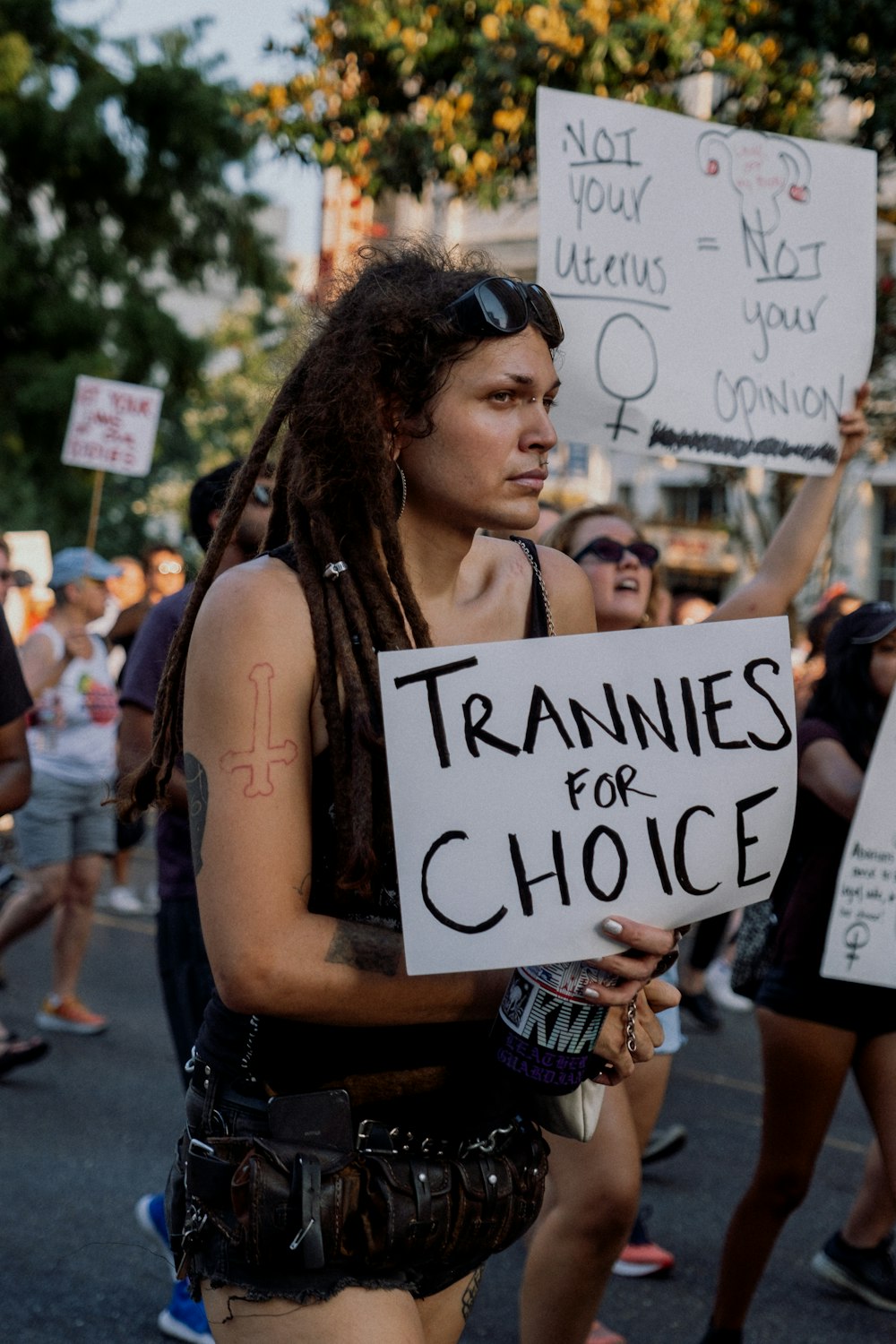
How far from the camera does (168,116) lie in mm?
20828

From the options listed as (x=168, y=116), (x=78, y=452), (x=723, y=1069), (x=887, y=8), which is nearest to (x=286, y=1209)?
(x=723, y=1069)

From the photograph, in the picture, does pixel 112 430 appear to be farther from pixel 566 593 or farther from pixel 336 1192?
pixel 336 1192

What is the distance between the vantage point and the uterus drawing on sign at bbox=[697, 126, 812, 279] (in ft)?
12.9

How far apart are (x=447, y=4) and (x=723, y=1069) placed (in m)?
6.15

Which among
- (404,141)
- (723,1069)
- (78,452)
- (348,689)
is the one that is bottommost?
(723,1069)

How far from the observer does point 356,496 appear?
84.7 inches

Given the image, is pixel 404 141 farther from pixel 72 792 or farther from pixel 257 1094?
pixel 257 1094

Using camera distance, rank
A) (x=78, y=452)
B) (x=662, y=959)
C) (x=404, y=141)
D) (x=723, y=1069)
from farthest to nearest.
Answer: (x=78, y=452) < (x=404, y=141) < (x=723, y=1069) < (x=662, y=959)

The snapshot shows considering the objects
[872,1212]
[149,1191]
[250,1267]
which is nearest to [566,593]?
[250,1267]

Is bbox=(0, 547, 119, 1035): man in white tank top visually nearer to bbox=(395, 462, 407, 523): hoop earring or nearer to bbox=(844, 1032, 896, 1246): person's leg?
bbox=(844, 1032, 896, 1246): person's leg

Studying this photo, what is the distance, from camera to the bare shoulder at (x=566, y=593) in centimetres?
238

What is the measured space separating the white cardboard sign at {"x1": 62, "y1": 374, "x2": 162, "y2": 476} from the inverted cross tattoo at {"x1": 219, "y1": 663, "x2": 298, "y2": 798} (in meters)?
9.77

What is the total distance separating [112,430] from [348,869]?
393 inches

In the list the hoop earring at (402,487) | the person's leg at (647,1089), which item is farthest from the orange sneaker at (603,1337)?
the hoop earring at (402,487)
